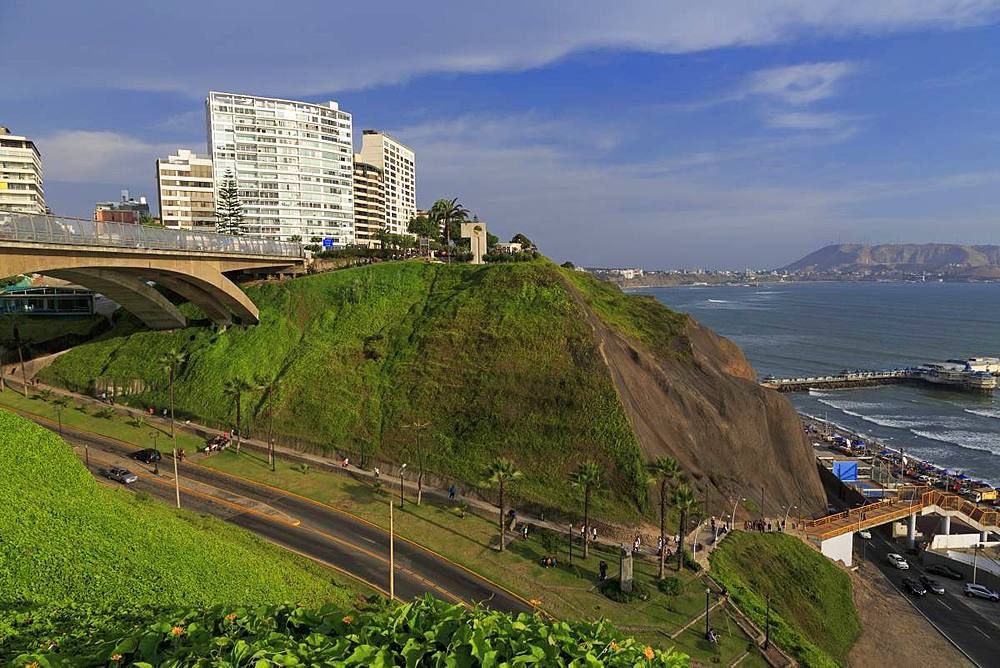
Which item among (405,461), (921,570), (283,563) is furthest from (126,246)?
(921,570)

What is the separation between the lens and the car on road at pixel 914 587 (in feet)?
182

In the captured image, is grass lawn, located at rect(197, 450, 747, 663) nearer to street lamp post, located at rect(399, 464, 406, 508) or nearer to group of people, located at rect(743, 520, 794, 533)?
street lamp post, located at rect(399, 464, 406, 508)

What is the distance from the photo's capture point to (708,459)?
2311 inches

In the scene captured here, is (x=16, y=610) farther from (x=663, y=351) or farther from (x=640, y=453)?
(x=663, y=351)

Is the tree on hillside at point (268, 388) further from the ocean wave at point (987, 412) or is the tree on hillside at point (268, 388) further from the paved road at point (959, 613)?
the ocean wave at point (987, 412)

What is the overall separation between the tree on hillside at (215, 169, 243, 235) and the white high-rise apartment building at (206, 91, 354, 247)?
2058 mm

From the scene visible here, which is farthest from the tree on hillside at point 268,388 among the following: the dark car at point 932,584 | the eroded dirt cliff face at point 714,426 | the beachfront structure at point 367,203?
the beachfront structure at point 367,203

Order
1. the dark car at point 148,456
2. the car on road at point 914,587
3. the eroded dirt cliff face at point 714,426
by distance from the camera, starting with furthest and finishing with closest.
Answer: the eroded dirt cliff face at point 714,426, the car on road at point 914,587, the dark car at point 148,456

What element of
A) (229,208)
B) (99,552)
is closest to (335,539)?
(99,552)

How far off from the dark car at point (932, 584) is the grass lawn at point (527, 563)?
3242cm

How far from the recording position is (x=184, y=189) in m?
139

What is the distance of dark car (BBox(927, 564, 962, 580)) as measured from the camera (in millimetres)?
60281

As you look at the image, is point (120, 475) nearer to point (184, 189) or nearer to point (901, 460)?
point (901, 460)

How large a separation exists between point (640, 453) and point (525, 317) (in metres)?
21.1
